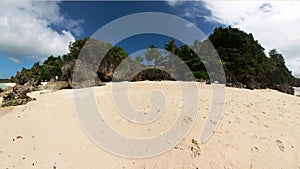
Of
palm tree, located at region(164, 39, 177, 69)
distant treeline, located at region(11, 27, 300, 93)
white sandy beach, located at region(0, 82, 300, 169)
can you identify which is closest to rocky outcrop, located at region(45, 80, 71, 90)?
distant treeline, located at region(11, 27, 300, 93)

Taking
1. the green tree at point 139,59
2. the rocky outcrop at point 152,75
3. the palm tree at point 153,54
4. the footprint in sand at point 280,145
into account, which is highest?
the palm tree at point 153,54

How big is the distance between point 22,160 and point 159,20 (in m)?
7.27

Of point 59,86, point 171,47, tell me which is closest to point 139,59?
point 171,47

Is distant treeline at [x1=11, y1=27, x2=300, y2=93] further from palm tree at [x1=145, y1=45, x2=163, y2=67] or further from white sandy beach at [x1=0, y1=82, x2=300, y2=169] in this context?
white sandy beach at [x1=0, y1=82, x2=300, y2=169]

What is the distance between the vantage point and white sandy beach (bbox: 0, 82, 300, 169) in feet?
16.7

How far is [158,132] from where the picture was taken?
6160mm

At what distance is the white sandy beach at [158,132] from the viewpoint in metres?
5.10

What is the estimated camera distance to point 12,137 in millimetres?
6051

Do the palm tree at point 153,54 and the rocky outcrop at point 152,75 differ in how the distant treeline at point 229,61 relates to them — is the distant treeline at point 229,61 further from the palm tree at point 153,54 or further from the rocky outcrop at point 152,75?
the palm tree at point 153,54

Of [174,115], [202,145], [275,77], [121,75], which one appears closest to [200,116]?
[174,115]

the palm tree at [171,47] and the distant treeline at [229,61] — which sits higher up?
the palm tree at [171,47]

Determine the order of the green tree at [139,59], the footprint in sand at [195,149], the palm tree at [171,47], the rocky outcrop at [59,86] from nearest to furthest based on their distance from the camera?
1. the footprint in sand at [195,149]
2. the rocky outcrop at [59,86]
3. the green tree at [139,59]
4. the palm tree at [171,47]

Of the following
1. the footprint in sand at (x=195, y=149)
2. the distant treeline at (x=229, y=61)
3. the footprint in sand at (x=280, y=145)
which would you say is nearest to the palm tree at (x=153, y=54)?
the distant treeline at (x=229, y=61)

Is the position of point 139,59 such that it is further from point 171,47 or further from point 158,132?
point 158,132
